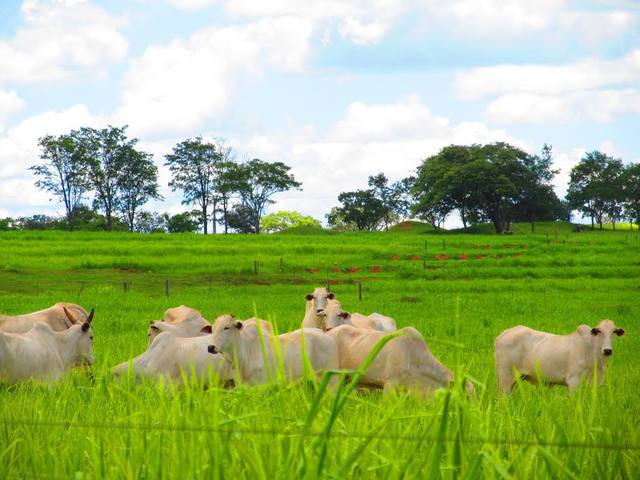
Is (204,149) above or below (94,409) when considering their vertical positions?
above

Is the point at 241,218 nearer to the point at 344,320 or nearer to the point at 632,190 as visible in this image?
the point at 632,190

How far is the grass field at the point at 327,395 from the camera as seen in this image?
2.93m

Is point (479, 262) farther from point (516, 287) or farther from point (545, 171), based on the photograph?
point (545, 171)

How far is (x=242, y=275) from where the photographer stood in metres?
34.6

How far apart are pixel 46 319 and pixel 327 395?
28.2ft

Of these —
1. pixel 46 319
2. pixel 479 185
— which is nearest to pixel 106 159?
pixel 479 185

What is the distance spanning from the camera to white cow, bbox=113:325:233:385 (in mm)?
8250

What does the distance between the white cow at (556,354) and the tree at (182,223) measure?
74317 millimetres

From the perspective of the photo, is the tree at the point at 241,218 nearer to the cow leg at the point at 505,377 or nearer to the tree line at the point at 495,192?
the tree line at the point at 495,192

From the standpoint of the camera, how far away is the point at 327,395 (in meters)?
3.35

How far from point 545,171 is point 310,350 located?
274 feet

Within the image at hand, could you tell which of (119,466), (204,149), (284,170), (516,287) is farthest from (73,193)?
(119,466)

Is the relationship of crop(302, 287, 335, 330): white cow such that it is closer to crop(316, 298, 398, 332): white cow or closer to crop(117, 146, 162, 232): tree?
crop(316, 298, 398, 332): white cow

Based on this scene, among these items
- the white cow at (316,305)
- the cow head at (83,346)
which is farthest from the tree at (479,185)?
the cow head at (83,346)
